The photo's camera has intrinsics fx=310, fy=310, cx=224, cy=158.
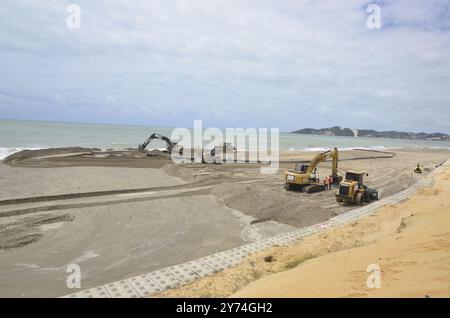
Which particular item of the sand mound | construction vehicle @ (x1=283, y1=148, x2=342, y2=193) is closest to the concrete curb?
construction vehicle @ (x1=283, y1=148, x2=342, y2=193)

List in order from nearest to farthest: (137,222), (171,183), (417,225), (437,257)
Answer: (437,257) → (417,225) → (137,222) → (171,183)

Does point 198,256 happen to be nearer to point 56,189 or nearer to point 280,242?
point 280,242

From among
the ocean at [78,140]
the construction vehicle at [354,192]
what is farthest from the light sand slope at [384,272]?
the ocean at [78,140]

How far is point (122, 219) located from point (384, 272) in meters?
10.4

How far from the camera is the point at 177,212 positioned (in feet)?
47.7

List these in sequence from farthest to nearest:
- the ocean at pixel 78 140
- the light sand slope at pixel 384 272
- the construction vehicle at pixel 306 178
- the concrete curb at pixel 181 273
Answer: the ocean at pixel 78 140 < the construction vehicle at pixel 306 178 < the concrete curb at pixel 181 273 < the light sand slope at pixel 384 272

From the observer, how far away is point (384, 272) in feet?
20.0

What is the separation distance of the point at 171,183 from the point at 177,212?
25.1 ft

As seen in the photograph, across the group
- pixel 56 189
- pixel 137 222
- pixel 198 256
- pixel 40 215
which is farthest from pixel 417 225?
pixel 56 189

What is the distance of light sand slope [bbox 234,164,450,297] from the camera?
5.16 m

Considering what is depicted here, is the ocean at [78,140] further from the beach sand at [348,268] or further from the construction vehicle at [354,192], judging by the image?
the beach sand at [348,268]

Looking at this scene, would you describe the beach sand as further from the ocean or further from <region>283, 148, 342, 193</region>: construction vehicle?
the ocean

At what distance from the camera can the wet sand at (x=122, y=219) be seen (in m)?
8.91

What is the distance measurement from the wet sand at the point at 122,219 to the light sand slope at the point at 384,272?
4131 mm
